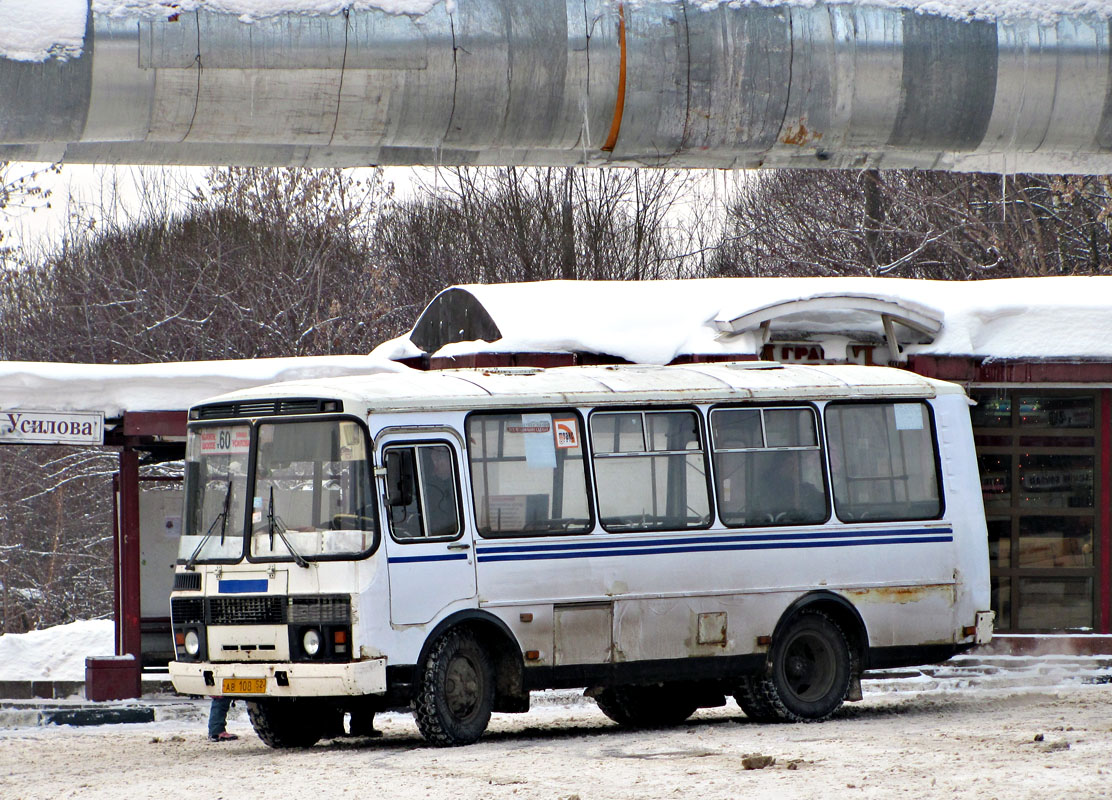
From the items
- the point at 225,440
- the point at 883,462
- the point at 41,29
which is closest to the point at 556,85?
the point at 41,29

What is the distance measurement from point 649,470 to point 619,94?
786 centimetres

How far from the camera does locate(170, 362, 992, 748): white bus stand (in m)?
11.9

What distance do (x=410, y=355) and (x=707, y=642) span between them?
8.94 meters

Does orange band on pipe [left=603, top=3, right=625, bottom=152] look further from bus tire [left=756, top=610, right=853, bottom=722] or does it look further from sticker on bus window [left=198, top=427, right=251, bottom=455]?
bus tire [left=756, top=610, right=853, bottom=722]

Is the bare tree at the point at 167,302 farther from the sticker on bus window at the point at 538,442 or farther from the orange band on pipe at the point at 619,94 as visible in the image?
the orange band on pipe at the point at 619,94

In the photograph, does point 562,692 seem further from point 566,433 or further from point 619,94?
point 619,94

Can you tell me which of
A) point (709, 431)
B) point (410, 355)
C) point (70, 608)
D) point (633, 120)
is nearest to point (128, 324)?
point (70, 608)

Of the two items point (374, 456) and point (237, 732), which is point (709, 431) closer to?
point (374, 456)

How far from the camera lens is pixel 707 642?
13.0 m

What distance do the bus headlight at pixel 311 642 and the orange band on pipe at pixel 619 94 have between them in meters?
6.72

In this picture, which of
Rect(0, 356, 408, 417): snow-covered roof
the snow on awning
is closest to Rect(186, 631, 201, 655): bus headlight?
Rect(0, 356, 408, 417): snow-covered roof

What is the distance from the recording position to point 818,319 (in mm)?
18391

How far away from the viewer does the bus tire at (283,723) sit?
12.5 meters

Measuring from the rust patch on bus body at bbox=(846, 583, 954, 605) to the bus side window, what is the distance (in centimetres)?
342
